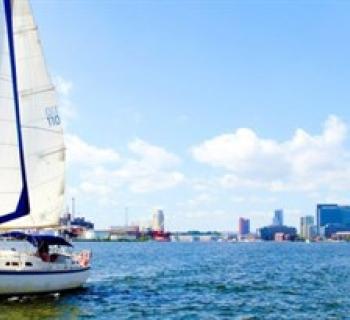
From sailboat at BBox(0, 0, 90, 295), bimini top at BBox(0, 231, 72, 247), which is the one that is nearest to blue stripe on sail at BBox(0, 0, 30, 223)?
sailboat at BBox(0, 0, 90, 295)

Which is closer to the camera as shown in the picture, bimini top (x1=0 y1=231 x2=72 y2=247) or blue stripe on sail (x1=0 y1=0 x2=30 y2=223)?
blue stripe on sail (x1=0 y1=0 x2=30 y2=223)

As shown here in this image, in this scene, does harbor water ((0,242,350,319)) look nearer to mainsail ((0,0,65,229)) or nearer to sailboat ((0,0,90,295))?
sailboat ((0,0,90,295))

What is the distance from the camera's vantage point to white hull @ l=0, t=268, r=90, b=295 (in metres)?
39.6

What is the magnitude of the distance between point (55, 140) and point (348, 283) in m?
29.7

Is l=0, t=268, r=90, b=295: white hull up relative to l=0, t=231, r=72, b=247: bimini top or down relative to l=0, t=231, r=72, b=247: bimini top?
down

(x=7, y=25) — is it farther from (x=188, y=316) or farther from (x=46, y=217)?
(x=188, y=316)

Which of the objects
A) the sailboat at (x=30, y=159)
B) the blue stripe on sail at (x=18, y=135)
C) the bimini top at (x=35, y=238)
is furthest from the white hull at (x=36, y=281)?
the blue stripe on sail at (x=18, y=135)

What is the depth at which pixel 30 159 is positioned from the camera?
43594 mm

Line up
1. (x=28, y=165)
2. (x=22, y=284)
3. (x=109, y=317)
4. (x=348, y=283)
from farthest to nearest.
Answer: (x=348, y=283) < (x=28, y=165) < (x=22, y=284) < (x=109, y=317)

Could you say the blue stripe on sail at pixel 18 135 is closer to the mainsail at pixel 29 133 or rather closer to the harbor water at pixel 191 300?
the mainsail at pixel 29 133

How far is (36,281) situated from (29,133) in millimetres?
9777

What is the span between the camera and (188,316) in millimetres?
36594

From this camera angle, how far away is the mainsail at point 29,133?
42.5 m

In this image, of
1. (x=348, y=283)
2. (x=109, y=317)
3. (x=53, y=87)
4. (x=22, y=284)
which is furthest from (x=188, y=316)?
(x=348, y=283)
